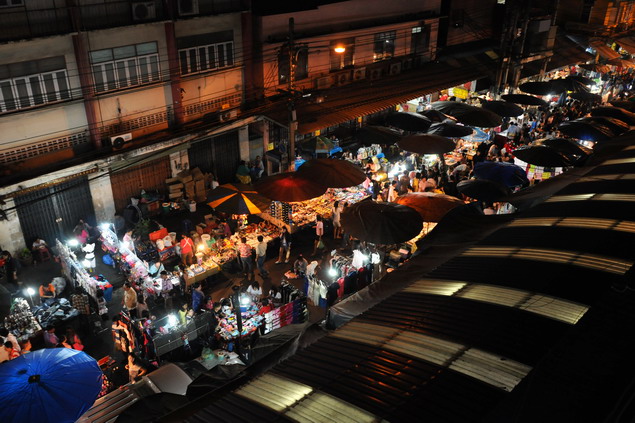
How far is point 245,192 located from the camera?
15.5 meters

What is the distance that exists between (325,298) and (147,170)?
915 centimetres

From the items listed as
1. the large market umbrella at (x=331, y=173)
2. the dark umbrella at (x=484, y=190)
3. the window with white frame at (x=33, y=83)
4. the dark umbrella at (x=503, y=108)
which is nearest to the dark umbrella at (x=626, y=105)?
the dark umbrella at (x=503, y=108)

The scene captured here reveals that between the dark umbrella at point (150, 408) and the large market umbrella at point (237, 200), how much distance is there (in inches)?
282

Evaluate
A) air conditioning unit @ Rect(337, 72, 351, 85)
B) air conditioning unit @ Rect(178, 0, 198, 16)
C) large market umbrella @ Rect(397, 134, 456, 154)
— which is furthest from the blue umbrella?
air conditioning unit @ Rect(337, 72, 351, 85)

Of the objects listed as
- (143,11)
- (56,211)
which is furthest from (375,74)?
(56,211)

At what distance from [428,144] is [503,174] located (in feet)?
9.61

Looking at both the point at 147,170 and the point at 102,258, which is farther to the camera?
the point at 147,170

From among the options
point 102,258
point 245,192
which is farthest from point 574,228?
point 102,258

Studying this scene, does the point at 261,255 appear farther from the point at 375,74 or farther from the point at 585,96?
the point at 585,96

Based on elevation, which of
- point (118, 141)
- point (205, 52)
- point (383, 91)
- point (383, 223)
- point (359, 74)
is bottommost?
point (383, 223)

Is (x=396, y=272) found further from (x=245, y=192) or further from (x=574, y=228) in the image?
(x=245, y=192)

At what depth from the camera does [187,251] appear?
15625mm

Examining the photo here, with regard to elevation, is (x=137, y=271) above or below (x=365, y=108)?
below

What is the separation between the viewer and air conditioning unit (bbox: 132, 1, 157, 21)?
16.8 m
